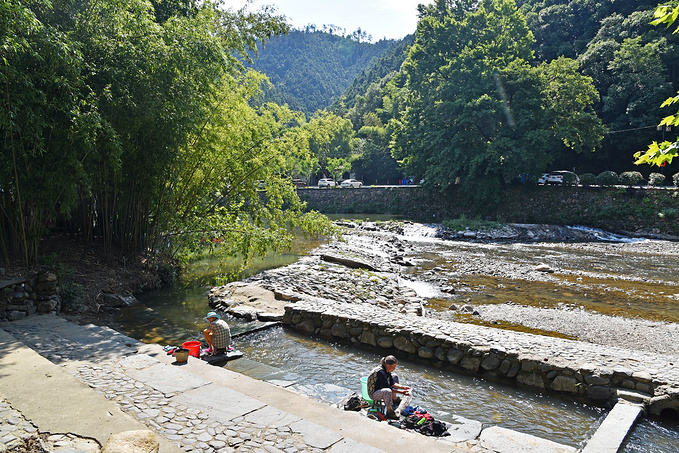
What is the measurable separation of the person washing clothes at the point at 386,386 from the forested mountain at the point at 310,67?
138719mm

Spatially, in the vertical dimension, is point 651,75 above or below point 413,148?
above

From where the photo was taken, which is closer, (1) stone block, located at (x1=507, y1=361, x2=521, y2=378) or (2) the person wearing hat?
(1) stone block, located at (x1=507, y1=361, x2=521, y2=378)

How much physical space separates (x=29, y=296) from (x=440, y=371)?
26.8 ft

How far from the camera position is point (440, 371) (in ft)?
25.5

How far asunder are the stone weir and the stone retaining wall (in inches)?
203

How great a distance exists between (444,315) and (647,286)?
8.00 metres

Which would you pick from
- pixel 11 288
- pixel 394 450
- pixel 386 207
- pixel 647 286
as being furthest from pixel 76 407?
pixel 386 207

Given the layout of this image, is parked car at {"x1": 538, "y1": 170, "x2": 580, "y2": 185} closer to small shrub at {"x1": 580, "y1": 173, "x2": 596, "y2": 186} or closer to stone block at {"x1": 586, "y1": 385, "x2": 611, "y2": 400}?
small shrub at {"x1": 580, "y1": 173, "x2": 596, "y2": 186}

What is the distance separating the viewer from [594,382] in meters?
6.61

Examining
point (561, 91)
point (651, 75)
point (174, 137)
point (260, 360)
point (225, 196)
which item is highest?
point (651, 75)

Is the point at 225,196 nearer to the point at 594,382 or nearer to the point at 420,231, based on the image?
the point at 594,382


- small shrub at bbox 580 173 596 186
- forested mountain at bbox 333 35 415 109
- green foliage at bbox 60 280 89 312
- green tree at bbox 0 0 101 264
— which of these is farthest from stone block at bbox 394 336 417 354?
forested mountain at bbox 333 35 415 109

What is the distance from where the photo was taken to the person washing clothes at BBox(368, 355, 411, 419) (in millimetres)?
5801

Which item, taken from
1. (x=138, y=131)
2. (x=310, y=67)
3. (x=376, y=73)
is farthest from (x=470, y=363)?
(x=310, y=67)
